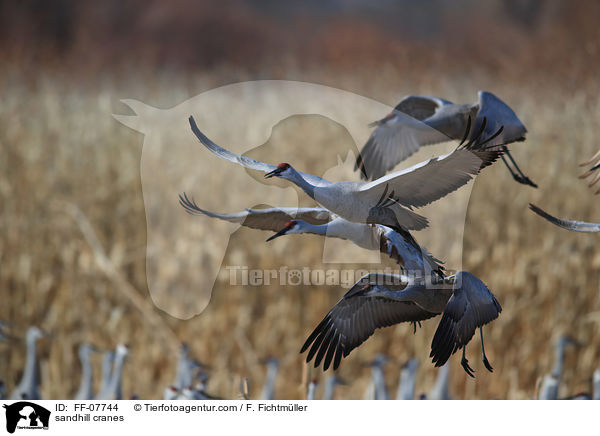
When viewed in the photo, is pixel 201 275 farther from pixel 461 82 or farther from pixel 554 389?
pixel 461 82

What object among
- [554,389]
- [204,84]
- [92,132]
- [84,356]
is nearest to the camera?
[554,389]

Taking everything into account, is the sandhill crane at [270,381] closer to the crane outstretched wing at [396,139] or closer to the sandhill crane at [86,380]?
the sandhill crane at [86,380]

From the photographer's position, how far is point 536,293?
82.6 inches

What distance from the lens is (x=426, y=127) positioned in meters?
1.10

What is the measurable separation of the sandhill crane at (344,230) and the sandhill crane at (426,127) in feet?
0.69

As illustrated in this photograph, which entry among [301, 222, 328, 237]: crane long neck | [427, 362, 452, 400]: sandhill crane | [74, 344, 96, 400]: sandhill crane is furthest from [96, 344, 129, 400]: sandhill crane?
[301, 222, 328, 237]: crane long neck

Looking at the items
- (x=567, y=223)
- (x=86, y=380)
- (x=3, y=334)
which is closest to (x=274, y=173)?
(x=567, y=223)

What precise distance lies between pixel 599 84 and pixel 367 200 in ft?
5.40

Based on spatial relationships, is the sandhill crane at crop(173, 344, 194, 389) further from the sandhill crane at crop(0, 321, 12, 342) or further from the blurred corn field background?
the sandhill crane at crop(0, 321, 12, 342)

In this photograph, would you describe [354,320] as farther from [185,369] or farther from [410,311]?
[185,369]
